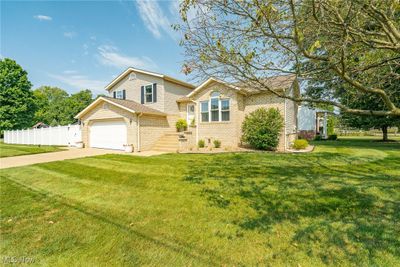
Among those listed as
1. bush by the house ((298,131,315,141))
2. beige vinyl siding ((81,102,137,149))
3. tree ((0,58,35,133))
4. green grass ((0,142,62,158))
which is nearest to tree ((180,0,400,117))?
beige vinyl siding ((81,102,137,149))

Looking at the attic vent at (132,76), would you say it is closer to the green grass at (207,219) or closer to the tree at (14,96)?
the green grass at (207,219)

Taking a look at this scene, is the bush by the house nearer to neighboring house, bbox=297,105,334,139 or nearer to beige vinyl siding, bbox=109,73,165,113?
neighboring house, bbox=297,105,334,139

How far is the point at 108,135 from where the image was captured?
15.1 meters

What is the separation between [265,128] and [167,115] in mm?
7837

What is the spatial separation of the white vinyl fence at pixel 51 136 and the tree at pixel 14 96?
671 centimetres

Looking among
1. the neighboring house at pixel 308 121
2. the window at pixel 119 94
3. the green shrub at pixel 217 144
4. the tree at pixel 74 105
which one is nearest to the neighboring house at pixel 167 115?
the green shrub at pixel 217 144

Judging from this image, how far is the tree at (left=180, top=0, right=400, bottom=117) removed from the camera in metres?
3.05

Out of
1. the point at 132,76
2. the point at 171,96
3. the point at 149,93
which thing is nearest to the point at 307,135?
the point at 171,96

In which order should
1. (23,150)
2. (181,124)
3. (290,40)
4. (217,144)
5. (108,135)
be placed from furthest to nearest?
(181,124) → (108,135) → (23,150) → (217,144) → (290,40)

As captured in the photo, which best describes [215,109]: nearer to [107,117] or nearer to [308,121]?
[107,117]

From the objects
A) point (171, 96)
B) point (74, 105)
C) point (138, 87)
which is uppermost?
point (74, 105)

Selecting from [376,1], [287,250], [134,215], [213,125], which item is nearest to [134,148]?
[213,125]

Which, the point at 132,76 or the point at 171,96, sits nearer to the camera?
the point at 171,96

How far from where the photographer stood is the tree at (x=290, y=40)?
120 inches
